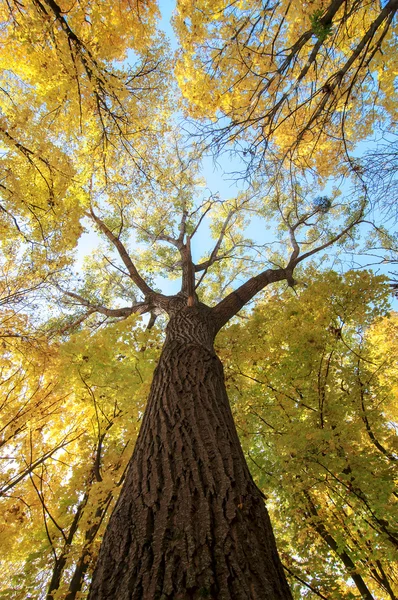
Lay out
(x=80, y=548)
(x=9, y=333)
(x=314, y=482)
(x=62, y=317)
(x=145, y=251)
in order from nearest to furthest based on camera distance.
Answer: (x=80, y=548)
(x=314, y=482)
(x=9, y=333)
(x=62, y=317)
(x=145, y=251)

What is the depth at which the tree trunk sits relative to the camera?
4.18 ft

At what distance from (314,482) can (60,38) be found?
5.70 meters

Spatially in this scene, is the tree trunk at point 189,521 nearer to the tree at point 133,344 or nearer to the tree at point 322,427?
the tree at point 133,344

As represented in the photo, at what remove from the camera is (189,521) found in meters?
1.53

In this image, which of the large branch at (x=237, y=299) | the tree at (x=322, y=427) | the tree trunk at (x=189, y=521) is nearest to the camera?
the tree trunk at (x=189, y=521)

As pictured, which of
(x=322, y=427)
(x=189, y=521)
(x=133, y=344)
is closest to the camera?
(x=189, y=521)

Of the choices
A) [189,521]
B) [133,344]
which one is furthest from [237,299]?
[189,521]

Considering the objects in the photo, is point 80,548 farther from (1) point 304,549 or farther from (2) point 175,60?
(2) point 175,60

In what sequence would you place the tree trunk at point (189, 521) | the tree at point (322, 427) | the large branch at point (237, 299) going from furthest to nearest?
the large branch at point (237, 299) < the tree at point (322, 427) < the tree trunk at point (189, 521)

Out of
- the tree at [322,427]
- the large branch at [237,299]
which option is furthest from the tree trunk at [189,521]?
the large branch at [237,299]

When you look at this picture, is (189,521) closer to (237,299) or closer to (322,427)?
(322,427)

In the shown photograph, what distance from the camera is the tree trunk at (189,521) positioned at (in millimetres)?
1273

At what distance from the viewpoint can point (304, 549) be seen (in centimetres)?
422

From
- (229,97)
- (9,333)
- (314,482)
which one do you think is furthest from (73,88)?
(314,482)
